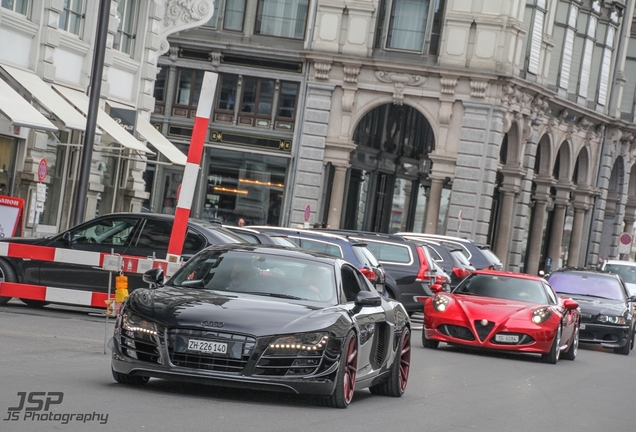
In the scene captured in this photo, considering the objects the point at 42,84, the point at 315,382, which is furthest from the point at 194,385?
the point at 42,84

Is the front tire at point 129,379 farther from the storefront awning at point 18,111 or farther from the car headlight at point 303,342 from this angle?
the storefront awning at point 18,111

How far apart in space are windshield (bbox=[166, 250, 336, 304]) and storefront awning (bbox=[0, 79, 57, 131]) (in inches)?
537

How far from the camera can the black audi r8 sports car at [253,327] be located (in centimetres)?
1021

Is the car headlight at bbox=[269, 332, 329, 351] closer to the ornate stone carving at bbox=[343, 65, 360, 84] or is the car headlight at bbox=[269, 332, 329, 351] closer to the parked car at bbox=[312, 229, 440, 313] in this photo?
the parked car at bbox=[312, 229, 440, 313]

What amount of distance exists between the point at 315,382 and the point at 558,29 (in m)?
48.7

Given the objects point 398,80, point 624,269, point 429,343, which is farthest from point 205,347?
point 398,80

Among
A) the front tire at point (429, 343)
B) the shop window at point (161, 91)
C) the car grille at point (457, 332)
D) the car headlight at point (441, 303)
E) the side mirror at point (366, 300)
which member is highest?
the shop window at point (161, 91)

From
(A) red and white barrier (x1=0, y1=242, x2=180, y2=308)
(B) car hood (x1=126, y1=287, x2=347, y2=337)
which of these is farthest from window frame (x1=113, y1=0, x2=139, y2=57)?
(B) car hood (x1=126, y1=287, x2=347, y2=337)

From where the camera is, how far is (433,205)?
50.2m

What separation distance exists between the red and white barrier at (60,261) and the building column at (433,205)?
1291 inches

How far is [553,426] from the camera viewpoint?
461 inches

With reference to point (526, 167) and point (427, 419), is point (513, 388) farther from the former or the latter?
point (526, 167)

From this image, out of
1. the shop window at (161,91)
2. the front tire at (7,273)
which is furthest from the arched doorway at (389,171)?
the front tire at (7,273)

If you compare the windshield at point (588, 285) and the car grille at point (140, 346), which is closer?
the car grille at point (140, 346)
